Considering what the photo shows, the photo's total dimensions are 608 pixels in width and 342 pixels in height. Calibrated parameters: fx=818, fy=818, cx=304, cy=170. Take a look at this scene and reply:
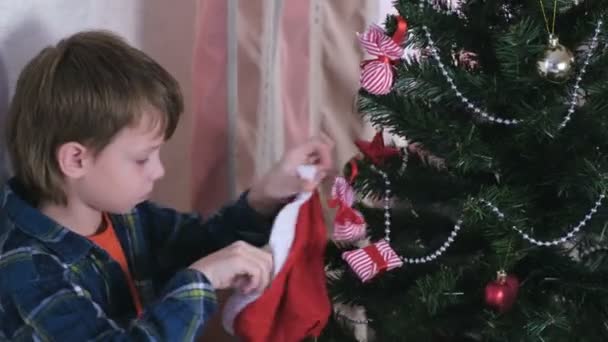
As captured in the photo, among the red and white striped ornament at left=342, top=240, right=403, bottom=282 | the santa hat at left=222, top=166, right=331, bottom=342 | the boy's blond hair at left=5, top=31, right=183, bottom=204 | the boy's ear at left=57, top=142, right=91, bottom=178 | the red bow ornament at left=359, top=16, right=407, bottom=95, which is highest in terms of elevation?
the red bow ornament at left=359, top=16, right=407, bottom=95

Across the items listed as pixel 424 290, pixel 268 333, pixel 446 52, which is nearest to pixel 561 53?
pixel 446 52

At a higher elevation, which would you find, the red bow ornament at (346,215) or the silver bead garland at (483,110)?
the silver bead garland at (483,110)

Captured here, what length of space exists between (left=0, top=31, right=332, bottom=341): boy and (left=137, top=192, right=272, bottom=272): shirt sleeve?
103 mm

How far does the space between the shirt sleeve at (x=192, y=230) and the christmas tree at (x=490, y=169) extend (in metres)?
0.21

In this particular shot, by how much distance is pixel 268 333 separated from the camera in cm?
108

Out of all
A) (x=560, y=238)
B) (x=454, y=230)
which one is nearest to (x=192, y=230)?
(x=454, y=230)

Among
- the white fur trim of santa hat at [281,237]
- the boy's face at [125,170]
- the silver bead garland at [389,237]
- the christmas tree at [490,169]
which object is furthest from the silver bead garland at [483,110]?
the boy's face at [125,170]

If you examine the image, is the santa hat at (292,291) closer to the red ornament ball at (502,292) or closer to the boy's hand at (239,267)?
the boy's hand at (239,267)

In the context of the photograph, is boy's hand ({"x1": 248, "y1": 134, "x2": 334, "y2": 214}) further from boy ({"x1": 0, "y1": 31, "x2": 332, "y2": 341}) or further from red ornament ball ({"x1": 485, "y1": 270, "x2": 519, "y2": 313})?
red ornament ball ({"x1": 485, "y1": 270, "x2": 519, "y2": 313})

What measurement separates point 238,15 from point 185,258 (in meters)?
0.39

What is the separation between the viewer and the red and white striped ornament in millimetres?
968

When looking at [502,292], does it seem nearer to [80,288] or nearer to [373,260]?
[373,260]

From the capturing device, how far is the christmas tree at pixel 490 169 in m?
0.88

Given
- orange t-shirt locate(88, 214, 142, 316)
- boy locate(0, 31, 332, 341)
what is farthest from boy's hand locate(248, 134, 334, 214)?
orange t-shirt locate(88, 214, 142, 316)
